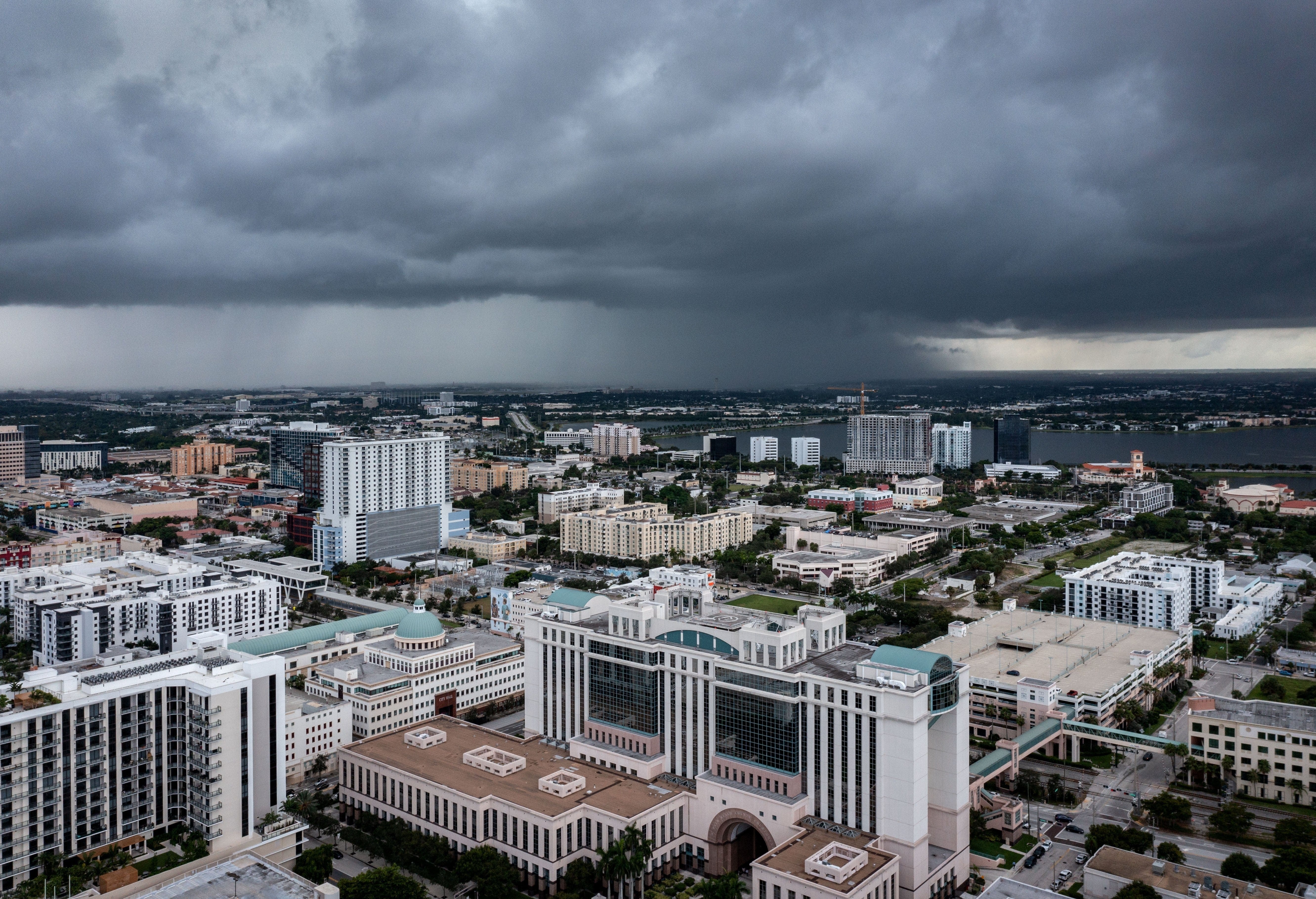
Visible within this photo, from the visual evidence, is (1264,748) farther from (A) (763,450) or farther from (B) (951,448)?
(A) (763,450)

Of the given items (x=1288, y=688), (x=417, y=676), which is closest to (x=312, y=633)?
(x=417, y=676)

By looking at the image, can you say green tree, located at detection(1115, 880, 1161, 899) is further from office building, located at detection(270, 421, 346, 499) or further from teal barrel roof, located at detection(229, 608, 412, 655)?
office building, located at detection(270, 421, 346, 499)

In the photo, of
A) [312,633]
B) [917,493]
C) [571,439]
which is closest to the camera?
[312,633]

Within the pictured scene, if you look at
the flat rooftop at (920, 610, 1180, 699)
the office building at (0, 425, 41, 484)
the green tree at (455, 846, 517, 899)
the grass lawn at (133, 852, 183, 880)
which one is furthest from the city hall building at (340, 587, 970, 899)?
the office building at (0, 425, 41, 484)

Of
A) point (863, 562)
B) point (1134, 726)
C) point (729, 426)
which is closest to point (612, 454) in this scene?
point (729, 426)

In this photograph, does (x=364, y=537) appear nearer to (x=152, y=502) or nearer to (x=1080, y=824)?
(x=152, y=502)
